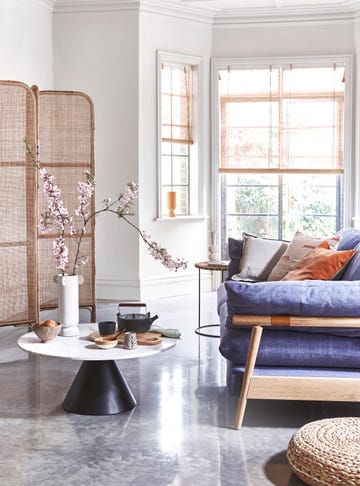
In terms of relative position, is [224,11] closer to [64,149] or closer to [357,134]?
[357,134]

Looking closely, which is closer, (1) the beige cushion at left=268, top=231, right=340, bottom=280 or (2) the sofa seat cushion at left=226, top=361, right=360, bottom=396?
(2) the sofa seat cushion at left=226, top=361, right=360, bottom=396

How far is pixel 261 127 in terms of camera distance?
8.21 m

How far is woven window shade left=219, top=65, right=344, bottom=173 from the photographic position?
8086 mm

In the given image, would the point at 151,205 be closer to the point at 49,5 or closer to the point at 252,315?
the point at 49,5

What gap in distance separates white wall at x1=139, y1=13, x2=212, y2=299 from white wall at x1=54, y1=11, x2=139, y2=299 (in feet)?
0.32

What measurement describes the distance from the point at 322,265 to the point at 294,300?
1061mm

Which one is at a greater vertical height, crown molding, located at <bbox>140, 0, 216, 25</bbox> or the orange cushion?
crown molding, located at <bbox>140, 0, 216, 25</bbox>

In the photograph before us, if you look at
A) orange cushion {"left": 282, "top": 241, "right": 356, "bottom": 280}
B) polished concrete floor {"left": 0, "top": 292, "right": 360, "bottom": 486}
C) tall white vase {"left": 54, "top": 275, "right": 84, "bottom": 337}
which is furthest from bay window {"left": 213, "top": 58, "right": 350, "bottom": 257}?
tall white vase {"left": 54, "top": 275, "right": 84, "bottom": 337}

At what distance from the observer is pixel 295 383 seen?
12.4ft

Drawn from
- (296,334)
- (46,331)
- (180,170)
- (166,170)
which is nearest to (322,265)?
(296,334)

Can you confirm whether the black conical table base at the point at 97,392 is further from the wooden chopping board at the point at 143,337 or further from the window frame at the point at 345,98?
the window frame at the point at 345,98

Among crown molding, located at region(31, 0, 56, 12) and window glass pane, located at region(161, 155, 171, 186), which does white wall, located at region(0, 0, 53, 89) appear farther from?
window glass pane, located at region(161, 155, 171, 186)

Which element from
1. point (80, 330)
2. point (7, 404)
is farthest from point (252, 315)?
point (7, 404)

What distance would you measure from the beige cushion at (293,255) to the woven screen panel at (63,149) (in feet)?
5.98
